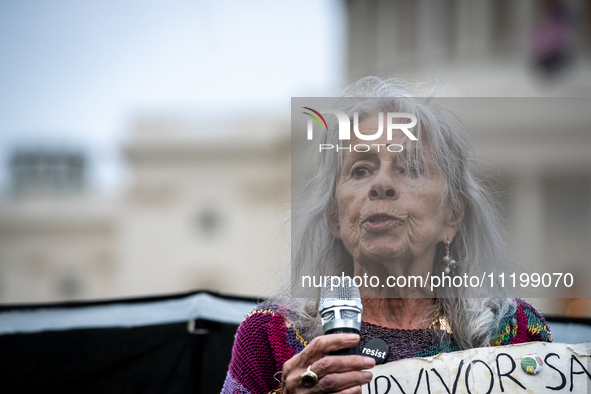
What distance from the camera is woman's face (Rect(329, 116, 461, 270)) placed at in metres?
1.67

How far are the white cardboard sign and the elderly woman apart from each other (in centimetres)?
5

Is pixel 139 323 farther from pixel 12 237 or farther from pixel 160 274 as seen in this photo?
pixel 12 237

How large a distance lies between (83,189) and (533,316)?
125 feet

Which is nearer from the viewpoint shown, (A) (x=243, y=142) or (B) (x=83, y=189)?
(A) (x=243, y=142)

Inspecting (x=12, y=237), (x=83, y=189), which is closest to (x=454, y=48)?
(x=83, y=189)

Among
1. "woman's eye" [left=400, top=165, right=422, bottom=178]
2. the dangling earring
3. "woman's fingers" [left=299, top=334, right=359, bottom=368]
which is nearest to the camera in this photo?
"woman's fingers" [left=299, top=334, right=359, bottom=368]

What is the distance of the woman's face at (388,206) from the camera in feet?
5.48

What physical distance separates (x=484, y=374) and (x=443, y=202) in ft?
1.82

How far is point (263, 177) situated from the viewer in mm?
33406

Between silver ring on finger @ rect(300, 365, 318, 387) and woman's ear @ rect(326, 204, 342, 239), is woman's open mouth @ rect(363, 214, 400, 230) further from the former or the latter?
silver ring on finger @ rect(300, 365, 318, 387)

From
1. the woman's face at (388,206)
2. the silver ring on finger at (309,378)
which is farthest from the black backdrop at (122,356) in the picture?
the silver ring on finger at (309,378)

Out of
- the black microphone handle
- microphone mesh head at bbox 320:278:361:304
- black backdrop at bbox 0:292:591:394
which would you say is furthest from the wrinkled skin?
black backdrop at bbox 0:292:591:394

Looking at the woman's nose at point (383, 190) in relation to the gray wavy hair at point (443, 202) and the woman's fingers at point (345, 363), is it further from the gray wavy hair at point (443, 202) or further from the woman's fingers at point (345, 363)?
the woman's fingers at point (345, 363)

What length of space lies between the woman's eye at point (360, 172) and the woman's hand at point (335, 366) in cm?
63
